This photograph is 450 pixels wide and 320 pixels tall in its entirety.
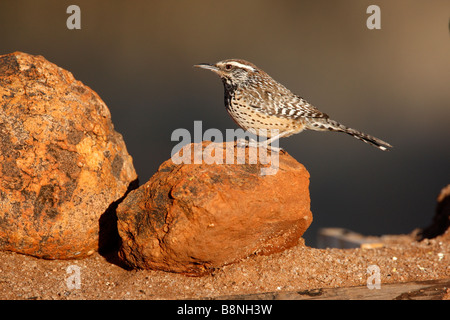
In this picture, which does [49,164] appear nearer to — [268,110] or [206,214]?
[206,214]

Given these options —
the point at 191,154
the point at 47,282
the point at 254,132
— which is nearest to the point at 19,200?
the point at 47,282

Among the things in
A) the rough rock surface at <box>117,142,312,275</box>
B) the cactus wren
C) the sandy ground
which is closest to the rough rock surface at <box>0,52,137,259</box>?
the sandy ground

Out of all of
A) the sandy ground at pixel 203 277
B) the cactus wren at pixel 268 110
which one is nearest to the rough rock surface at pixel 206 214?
the sandy ground at pixel 203 277

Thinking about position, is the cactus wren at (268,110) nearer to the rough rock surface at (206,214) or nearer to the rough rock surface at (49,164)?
the rough rock surface at (206,214)

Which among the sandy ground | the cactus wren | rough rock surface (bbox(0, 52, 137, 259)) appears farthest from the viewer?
the cactus wren

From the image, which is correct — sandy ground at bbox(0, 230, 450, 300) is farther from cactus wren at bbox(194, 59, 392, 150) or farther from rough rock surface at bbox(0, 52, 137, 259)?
cactus wren at bbox(194, 59, 392, 150)

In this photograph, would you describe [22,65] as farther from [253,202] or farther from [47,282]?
[253,202]
